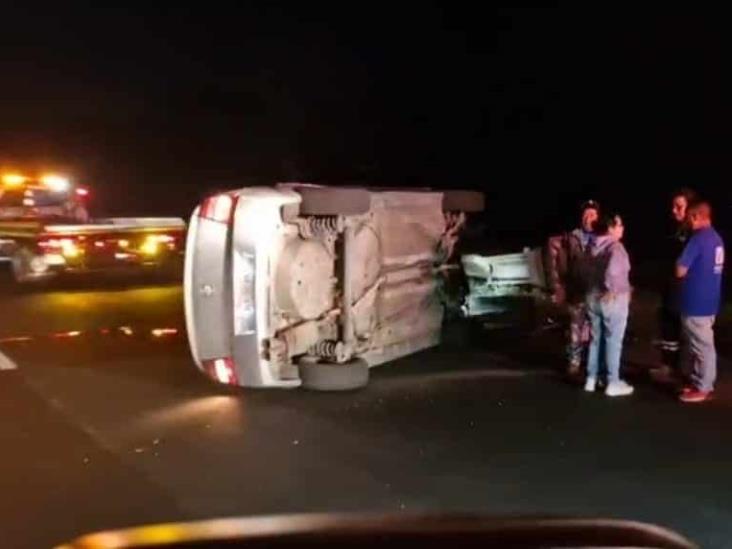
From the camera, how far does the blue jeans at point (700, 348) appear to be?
1013 centimetres

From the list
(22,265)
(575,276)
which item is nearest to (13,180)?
(22,265)

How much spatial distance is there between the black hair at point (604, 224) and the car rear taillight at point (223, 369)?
3.24 meters

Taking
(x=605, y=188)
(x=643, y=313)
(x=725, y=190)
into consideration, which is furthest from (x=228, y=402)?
(x=605, y=188)

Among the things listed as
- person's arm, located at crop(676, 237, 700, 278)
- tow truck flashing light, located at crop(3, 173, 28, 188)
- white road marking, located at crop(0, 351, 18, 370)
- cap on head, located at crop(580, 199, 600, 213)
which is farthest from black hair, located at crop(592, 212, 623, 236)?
tow truck flashing light, located at crop(3, 173, 28, 188)

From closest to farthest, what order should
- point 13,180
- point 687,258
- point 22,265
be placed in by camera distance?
point 687,258, point 22,265, point 13,180

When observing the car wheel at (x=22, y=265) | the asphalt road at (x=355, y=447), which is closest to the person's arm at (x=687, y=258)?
the asphalt road at (x=355, y=447)

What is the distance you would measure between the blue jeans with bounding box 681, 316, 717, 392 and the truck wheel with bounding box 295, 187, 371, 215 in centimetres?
280

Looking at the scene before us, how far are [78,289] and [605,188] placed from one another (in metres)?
13.5

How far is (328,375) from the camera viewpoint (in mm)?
10516

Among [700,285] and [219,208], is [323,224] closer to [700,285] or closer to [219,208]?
[219,208]

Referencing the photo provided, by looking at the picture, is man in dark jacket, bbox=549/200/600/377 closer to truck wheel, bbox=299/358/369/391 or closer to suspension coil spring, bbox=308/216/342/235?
truck wheel, bbox=299/358/369/391

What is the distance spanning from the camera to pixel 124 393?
1100 centimetres

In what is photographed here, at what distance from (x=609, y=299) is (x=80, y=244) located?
1279 centimetres

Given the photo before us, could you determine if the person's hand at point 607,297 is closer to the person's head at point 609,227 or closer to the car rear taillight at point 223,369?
the person's head at point 609,227
